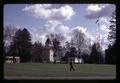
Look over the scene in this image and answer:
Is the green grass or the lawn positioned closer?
the lawn

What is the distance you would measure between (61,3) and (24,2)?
0.66m

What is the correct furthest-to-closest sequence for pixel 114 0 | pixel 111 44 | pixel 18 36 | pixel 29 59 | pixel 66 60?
pixel 66 60, pixel 29 59, pixel 18 36, pixel 111 44, pixel 114 0

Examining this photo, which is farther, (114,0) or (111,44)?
(111,44)

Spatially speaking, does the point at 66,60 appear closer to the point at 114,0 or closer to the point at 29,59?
the point at 29,59

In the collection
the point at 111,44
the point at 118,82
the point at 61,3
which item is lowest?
the point at 118,82

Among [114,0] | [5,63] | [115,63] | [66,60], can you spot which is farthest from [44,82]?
[66,60]

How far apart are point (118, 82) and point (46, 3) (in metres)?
1.93

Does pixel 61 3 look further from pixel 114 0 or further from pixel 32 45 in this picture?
pixel 32 45

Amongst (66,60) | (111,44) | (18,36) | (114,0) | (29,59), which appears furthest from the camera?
(66,60)

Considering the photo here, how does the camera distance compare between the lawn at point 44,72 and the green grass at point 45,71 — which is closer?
the lawn at point 44,72

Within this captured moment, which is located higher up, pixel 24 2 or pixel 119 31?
pixel 24 2

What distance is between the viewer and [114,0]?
6.04m

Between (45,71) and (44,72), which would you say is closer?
(44,72)

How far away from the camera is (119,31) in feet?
20.2
